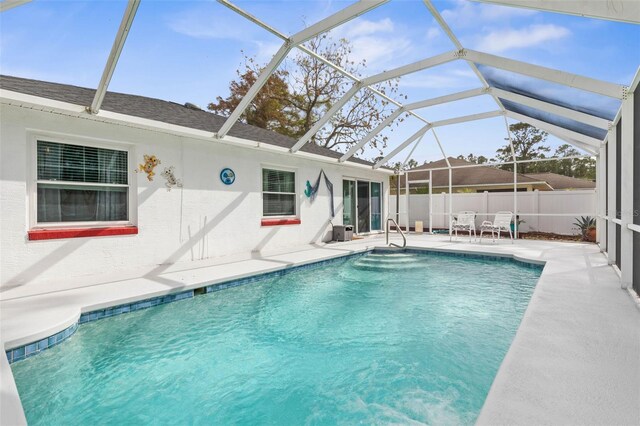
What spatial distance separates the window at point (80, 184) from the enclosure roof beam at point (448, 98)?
668cm

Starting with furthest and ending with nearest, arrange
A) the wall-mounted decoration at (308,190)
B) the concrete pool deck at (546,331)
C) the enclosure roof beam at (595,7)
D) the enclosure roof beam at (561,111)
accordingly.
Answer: the wall-mounted decoration at (308,190) → the enclosure roof beam at (561,111) → the enclosure roof beam at (595,7) → the concrete pool deck at (546,331)

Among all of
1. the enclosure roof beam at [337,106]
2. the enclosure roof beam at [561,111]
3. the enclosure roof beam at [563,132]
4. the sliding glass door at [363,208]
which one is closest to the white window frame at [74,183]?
the enclosure roof beam at [337,106]

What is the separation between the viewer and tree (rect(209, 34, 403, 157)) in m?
17.0

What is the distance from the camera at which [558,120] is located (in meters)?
7.26

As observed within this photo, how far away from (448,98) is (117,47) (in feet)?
22.5

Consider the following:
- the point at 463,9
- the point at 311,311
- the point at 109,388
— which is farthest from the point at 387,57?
the point at 109,388

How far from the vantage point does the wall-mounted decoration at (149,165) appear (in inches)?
235

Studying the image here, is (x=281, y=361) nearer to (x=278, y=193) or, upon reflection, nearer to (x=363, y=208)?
(x=278, y=193)

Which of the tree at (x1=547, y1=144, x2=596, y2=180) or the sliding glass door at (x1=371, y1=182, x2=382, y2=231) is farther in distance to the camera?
the tree at (x1=547, y1=144, x2=596, y2=180)

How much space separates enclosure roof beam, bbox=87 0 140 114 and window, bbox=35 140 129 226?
3.26 ft

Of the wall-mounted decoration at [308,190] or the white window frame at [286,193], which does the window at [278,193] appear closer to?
the white window frame at [286,193]

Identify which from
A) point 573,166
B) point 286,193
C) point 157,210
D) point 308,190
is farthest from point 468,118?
point 573,166

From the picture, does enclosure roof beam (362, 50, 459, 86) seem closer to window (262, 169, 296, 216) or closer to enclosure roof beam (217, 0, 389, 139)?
enclosure roof beam (217, 0, 389, 139)

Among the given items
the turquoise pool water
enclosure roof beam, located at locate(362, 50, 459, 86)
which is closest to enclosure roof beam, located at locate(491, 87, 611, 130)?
enclosure roof beam, located at locate(362, 50, 459, 86)
